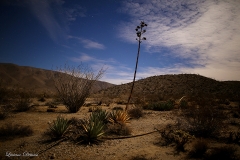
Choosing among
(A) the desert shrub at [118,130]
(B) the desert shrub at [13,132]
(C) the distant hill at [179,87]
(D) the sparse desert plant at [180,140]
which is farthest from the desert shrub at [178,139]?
(C) the distant hill at [179,87]

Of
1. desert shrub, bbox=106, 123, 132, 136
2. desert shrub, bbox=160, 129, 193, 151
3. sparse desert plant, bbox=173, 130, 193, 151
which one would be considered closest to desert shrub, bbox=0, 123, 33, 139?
desert shrub, bbox=106, 123, 132, 136

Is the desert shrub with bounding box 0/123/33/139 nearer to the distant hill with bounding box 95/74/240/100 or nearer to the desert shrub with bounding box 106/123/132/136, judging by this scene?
the desert shrub with bounding box 106/123/132/136

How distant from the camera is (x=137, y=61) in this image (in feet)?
33.0

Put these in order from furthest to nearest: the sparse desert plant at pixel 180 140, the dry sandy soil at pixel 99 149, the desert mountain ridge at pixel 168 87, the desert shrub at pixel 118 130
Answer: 1. the desert mountain ridge at pixel 168 87
2. the desert shrub at pixel 118 130
3. the sparse desert plant at pixel 180 140
4. the dry sandy soil at pixel 99 149

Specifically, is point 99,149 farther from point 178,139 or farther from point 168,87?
point 168,87

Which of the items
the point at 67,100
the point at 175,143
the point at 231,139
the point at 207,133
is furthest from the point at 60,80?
the point at 231,139

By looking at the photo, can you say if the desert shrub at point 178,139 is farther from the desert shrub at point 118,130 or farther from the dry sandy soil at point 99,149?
the desert shrub at point 118,130

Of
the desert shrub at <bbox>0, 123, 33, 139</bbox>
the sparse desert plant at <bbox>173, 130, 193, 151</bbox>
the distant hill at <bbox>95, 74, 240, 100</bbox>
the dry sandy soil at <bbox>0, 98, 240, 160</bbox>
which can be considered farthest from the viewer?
the distant hill at <bbox>95, 74, 240, 100</bbox>

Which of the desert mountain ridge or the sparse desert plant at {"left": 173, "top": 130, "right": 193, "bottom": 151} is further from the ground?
the desert mountain ridge

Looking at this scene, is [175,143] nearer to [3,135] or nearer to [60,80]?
[3,135]

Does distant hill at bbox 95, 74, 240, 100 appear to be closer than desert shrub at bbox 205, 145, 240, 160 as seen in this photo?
No

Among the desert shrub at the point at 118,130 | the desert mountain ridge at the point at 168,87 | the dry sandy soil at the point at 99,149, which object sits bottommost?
the dry sandy soil at the point at 99,149

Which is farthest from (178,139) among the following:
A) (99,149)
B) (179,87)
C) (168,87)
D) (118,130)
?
(179,87)

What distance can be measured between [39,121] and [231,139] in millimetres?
8669
